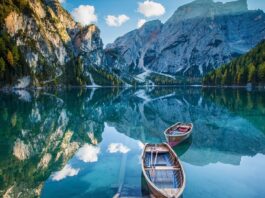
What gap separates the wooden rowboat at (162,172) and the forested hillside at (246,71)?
128976mm

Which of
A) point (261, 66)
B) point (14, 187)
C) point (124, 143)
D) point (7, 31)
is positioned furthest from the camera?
point (7, 31)

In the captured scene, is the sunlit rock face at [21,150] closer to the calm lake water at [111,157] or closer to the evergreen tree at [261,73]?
the calm lake water at [111,157]

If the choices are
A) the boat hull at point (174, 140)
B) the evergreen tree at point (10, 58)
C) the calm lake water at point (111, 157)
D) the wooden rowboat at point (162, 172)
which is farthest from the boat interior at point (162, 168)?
the evergreen tree at point (10, 58)

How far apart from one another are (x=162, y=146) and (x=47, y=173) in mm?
9656

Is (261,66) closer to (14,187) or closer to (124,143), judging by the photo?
(124,143)

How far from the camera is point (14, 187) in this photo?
17.8 metres

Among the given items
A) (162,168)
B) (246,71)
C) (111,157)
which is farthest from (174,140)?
(246,71)

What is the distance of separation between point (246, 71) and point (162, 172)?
14941 centimetres

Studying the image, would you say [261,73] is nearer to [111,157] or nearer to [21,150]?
[111,157]

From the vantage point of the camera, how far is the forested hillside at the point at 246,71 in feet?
465

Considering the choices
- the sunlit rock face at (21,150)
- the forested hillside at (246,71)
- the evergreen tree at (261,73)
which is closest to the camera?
the sunlit rock face at (21,150)

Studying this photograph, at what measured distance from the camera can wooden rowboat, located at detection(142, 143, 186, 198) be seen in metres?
13.9

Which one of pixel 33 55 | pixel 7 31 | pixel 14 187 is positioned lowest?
pixel 14 187

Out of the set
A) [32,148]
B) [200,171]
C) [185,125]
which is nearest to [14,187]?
[32,148]
